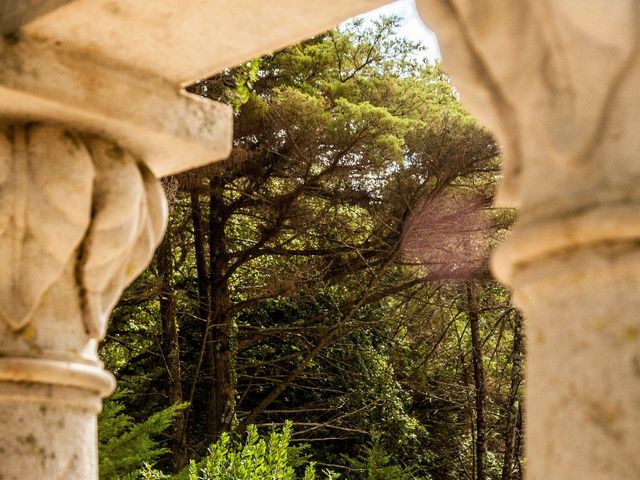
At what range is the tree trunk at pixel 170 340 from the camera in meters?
10.1

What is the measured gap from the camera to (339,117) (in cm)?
991

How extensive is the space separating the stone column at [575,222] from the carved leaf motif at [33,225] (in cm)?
126

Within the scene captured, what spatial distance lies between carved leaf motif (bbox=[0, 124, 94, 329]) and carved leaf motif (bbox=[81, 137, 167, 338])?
0.05 meters

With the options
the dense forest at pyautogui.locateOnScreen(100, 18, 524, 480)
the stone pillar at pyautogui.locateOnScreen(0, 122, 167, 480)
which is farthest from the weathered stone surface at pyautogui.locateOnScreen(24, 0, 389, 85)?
the dense forest at pyautogui.locateOnScreen(100, 18, 524, 480)

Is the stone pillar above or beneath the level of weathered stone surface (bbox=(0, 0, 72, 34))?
beneath

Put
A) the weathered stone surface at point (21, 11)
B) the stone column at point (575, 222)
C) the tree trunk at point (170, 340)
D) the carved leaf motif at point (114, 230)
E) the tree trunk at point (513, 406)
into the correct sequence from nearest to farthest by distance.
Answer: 1. the stone column at point (575, 222)
2. the weathered stone surface at point (21, 11)
3. the carved leaf motif at point (114, 230)
4. the tree trunk at point (170, 340)
5. the tree trunk at point (513, 406)

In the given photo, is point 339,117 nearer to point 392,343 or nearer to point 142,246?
point 392,343

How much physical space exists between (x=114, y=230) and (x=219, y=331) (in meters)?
8.55

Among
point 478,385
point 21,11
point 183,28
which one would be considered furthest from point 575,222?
point 478,385

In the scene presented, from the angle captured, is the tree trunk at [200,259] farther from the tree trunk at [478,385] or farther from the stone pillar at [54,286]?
the stone pillar at [54,286]

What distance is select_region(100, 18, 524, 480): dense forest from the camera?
10.3 metres

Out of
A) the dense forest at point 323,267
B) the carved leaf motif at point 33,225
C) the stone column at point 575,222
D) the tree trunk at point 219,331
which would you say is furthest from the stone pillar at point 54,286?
the tree trunk at point 219,331

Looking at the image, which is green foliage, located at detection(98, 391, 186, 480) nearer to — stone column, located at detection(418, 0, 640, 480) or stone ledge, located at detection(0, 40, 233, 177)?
stone ledge, located at detection(0, 40, 233, 177)

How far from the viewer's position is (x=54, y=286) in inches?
94.1
